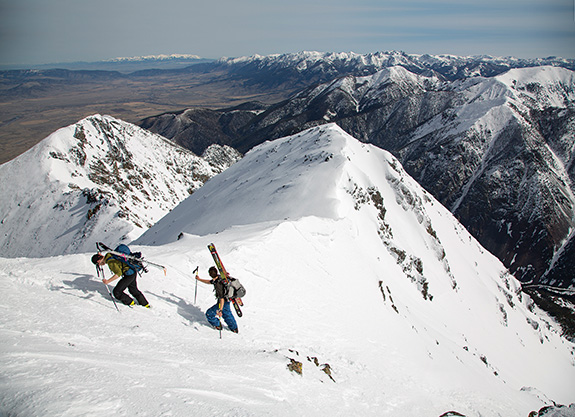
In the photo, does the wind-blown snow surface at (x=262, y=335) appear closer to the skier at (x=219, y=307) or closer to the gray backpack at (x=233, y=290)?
the skier at (x=219, y=307)

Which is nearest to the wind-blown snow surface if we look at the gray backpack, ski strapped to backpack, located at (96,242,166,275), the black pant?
the black pant

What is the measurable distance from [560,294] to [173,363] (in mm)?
173450

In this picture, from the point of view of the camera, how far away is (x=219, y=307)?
11.0 meters

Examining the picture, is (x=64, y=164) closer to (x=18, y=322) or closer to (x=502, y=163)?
(x=18, y=322)

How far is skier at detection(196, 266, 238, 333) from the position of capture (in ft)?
35.9

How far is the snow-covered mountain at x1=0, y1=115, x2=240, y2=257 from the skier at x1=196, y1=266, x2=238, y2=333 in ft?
162

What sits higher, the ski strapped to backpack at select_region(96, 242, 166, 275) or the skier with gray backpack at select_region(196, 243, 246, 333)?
the ski strapped to backpack at select_region(96, 242, 166, 275)

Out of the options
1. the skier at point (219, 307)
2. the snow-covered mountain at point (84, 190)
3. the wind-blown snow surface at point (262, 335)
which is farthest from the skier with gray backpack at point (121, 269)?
the snow-covered mountain at point (84, 190)

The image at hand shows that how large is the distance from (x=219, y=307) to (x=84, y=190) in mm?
70696

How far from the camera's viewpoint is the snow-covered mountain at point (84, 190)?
197 ft

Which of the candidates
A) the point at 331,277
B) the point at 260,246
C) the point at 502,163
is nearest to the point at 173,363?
the point at 260,246

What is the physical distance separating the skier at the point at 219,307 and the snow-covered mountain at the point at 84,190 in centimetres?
4946

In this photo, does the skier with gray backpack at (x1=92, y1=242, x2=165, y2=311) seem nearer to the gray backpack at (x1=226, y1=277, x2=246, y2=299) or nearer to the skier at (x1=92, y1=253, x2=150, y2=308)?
the skier at (x1=92, y1=253, x2=150, y2=308)

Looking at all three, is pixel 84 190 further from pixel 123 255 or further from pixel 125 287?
pixel 125 287
